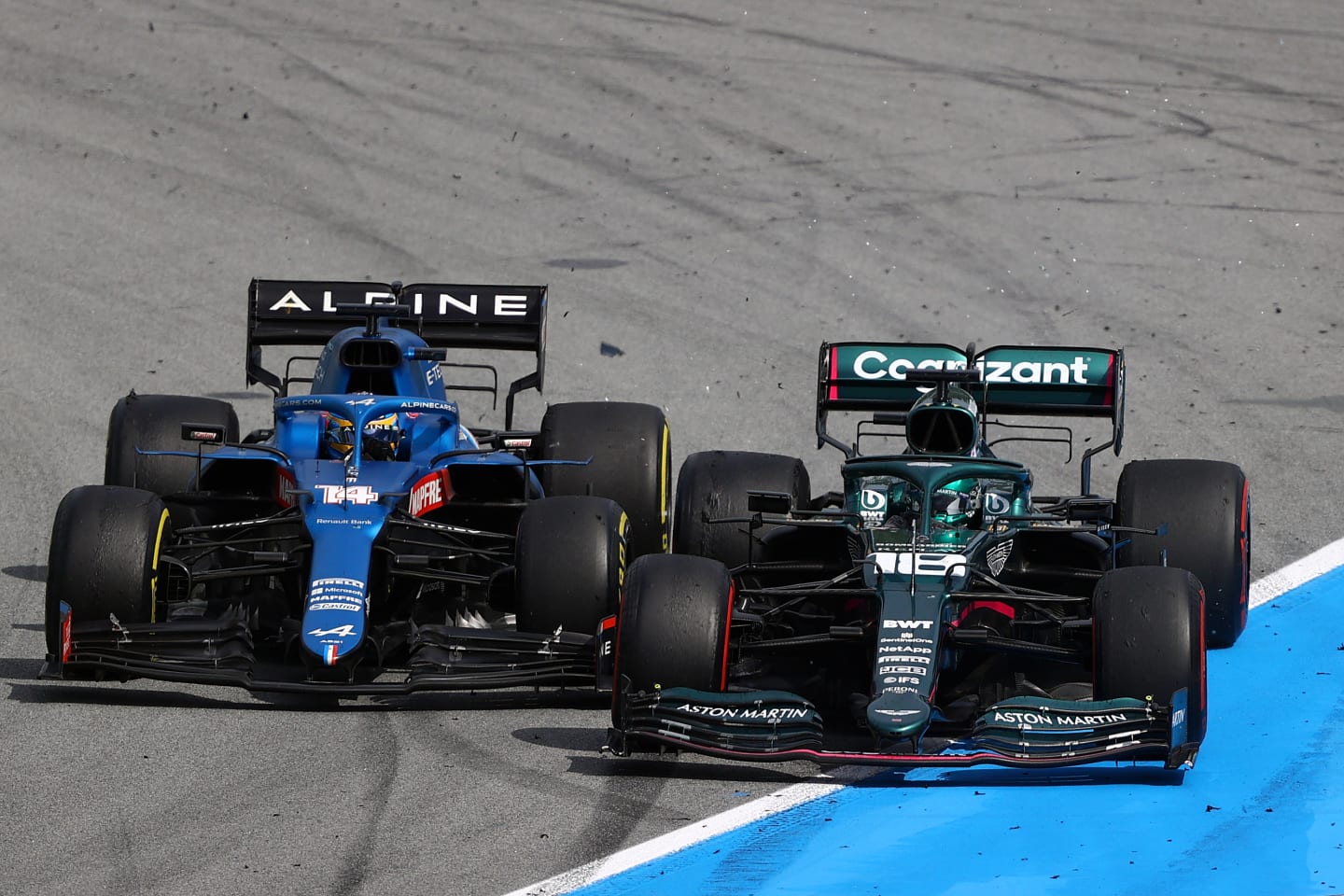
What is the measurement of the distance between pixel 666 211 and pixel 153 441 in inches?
392

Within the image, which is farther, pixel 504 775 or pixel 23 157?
pixel 23 157

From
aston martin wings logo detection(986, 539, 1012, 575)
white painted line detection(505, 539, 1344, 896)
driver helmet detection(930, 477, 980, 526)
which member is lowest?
white painted line detection(505, 539, 1344, 896)

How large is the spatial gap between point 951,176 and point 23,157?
417 inches

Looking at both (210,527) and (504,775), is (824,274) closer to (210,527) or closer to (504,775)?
(210,527)

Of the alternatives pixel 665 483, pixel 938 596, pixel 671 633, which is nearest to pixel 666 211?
pixel 665 483

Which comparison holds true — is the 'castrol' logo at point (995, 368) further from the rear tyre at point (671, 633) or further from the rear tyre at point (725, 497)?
the rear tyre at point (671, 633)

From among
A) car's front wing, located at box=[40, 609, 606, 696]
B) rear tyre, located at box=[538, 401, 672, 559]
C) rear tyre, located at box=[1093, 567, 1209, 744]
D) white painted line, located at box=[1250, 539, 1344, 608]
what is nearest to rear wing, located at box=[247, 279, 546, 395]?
rear tyre, located at box=[538, 401, 672, 559]

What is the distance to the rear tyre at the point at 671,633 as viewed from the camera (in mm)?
10781

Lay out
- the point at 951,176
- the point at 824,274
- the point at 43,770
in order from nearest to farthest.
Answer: the point at 43,770 → the point at 824,274 → the point at 951,176

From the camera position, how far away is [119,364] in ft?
66.4

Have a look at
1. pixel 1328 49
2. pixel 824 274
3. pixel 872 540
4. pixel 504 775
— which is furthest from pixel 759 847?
pixel 1328 49

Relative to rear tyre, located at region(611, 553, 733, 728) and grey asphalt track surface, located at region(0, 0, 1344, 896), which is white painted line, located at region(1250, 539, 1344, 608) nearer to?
grey asphalt track surface, located at region(0, 0, 1344, 896)

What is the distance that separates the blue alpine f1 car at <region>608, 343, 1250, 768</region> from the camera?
33.7ft

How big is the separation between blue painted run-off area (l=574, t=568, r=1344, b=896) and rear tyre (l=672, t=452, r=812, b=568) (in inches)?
133
